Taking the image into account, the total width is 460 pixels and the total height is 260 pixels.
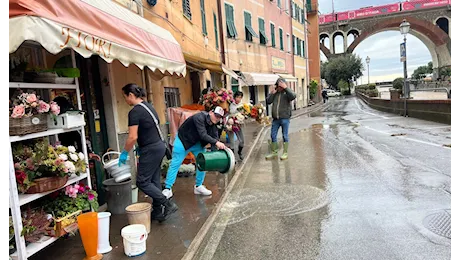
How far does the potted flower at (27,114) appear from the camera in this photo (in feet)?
10.2

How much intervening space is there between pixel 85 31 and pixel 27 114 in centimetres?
102

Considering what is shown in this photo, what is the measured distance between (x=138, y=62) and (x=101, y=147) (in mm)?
1892

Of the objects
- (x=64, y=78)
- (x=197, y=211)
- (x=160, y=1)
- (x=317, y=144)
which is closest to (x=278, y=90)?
(x=317, y=144)

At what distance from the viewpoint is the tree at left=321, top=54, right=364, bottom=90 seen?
181ft

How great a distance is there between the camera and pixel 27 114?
326 cm

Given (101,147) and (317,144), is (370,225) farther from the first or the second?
(317,144)

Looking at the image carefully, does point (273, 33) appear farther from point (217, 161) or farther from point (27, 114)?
point (27, 114)

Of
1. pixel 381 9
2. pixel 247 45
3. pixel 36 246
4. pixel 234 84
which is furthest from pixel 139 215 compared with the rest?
pixel 381 9

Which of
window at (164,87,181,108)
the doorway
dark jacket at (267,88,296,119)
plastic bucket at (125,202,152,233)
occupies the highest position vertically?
the doorway

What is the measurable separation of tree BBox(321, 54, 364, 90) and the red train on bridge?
822 cm

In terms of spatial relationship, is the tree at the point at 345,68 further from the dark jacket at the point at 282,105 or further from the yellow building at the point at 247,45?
the dark jacket at the point at 282,105

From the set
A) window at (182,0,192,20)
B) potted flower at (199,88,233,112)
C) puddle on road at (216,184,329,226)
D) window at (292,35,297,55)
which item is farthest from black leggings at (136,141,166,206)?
window at (292,35,297,55)

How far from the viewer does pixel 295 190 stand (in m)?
5.74

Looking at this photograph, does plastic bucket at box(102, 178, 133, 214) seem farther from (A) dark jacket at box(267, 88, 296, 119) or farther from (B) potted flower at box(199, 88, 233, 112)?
(A) dark jacket at box(267, 88, 296, 119)
